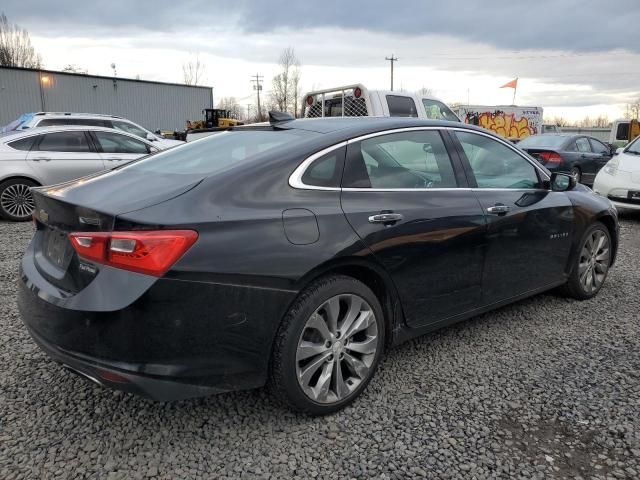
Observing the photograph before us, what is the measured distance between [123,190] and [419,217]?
159 cm

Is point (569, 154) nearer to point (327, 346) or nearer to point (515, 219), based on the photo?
point (515, 219)

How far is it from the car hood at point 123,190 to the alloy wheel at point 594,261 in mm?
3434

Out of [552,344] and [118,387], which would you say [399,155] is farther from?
[118,387]

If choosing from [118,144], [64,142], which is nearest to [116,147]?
[118,144]

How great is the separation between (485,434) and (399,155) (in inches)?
64.0

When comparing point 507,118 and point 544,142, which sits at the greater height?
point 507,118

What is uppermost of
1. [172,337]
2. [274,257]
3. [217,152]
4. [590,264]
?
[217,152]

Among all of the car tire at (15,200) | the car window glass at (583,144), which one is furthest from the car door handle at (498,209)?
the car window glass at (583,144)

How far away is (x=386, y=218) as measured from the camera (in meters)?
2.79

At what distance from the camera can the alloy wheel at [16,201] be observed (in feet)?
26.3

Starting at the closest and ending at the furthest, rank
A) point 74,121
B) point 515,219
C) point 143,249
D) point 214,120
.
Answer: point 143,249
point 515,219
point 74,121
point 214,120

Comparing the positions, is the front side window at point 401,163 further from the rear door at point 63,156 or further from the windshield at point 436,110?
the rear door at point 63,156

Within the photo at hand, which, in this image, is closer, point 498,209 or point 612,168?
point 498,209

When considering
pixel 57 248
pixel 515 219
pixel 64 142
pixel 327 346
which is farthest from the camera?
pixel 64 142
